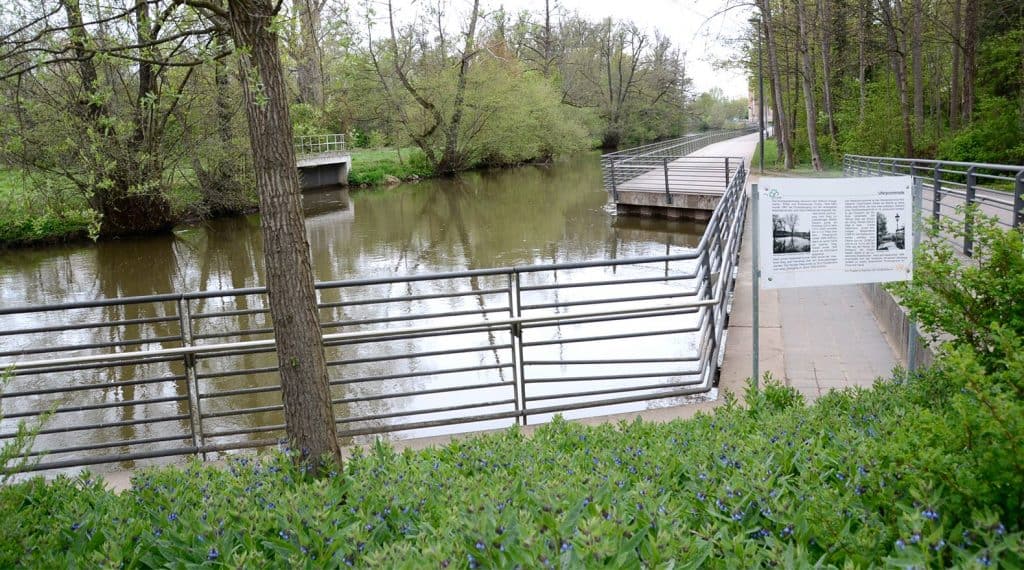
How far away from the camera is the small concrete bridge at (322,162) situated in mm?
42719

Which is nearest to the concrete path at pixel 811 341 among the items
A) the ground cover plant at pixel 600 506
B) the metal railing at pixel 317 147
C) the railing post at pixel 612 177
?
the ground cover plant at pixel 600 506

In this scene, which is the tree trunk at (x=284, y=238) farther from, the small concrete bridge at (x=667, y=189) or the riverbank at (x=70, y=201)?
the small concrete bridge at (x=667, y=189)

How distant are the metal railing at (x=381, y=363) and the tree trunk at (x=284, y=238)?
129cm

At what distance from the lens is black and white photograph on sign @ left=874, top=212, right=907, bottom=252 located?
6035 mm

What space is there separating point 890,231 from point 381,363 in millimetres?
6978

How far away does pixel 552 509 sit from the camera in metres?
2.95

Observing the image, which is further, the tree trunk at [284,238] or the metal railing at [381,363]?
the metal railing at [381,363]

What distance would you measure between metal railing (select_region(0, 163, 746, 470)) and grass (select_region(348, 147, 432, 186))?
102ft

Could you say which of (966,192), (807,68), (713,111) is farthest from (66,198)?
(713,111)

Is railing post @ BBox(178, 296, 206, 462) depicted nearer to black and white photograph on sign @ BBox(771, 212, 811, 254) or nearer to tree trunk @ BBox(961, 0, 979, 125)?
black and white photograph on sign @ BBox(771, 212, 811, 254)

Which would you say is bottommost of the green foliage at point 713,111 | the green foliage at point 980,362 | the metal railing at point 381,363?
the metal railing at point 381,363

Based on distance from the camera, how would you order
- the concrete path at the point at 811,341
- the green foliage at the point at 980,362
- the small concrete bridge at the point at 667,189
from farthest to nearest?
1. the small concrete bridge at the point at 667,189
2. the concrete path at the point at 811,341
3. the green foliage at the point at 980,362

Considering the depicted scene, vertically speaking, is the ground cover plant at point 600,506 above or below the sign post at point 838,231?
below

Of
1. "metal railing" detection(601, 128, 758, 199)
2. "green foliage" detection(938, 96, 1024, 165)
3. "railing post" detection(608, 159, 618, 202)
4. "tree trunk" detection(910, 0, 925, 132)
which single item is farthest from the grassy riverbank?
"tree trunk" detection(910, 0, 925, 132)
